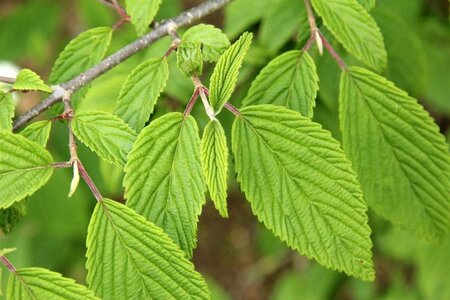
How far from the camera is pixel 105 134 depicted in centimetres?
115

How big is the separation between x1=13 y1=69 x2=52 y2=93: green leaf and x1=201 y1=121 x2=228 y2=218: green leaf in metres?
0.34

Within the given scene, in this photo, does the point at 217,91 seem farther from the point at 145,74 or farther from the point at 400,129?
the point at 400,129

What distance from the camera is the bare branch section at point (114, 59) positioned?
4.00ft

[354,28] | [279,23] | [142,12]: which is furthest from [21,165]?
[279,23]

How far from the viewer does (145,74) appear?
49.3 inches

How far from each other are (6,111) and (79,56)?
0.89 ft

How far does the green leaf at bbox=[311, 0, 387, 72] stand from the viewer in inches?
50.7

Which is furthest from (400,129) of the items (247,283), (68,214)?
(247,283)

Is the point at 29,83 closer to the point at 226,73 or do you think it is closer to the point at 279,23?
the point at 226,73

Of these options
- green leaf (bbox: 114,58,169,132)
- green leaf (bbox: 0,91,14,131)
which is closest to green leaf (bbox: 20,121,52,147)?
green leaf (bbox: 0,91,14,131)

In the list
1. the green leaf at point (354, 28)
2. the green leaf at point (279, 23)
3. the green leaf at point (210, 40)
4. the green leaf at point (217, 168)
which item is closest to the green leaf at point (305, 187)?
the green leaf at point (217, 168)

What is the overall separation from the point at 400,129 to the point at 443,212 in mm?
200

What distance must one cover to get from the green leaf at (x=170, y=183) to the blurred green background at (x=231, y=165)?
1.51ft

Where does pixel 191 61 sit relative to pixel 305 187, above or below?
above
